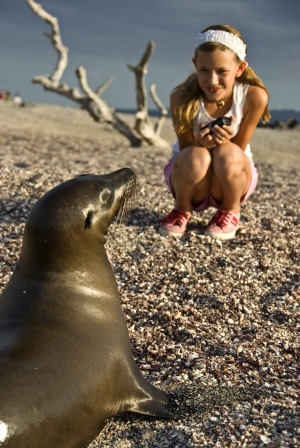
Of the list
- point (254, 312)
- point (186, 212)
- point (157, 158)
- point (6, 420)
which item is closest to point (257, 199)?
point (186, 212)

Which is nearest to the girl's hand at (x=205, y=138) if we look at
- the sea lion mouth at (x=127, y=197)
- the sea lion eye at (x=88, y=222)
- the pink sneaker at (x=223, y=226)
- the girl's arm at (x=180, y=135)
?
the girl's arm at (x=180, y=135)

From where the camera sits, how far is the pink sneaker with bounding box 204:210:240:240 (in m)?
5.19

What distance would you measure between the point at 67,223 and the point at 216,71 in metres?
2.49

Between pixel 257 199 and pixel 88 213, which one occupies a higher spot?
pixel 88 213

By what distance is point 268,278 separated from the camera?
4648 millimetres

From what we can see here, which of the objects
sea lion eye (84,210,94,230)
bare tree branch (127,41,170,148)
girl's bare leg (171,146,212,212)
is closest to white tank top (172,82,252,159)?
girl's bare leg (171,146,212,212)

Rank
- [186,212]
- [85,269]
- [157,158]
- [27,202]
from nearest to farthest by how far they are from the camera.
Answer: [85,269] < [186,212] < [27,202] < [157,158]

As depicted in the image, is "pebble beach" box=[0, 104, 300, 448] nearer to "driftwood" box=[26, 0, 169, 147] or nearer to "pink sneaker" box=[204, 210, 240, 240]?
"pink sneaker" box=[204, 210, 240, 240]

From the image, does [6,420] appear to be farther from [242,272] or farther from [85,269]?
[242,272]

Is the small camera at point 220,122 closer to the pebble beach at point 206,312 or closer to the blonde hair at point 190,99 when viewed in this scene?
the blonde hair at point 190,99

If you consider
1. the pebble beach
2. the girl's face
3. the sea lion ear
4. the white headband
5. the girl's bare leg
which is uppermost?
the white headband

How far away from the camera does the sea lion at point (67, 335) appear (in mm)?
2404

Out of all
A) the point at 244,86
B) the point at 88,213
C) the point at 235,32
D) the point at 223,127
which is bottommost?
the point at 88,213

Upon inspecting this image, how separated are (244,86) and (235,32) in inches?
17.6
